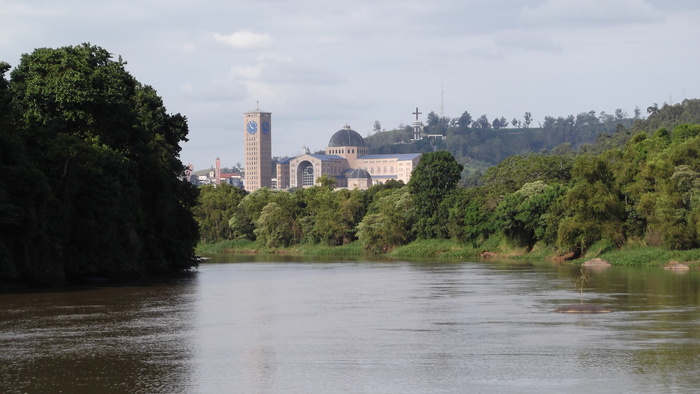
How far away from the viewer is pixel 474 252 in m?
97.6

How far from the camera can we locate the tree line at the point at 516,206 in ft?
251

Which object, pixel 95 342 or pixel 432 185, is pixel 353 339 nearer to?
pixel 95 342

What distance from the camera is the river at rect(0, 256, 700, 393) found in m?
25.0

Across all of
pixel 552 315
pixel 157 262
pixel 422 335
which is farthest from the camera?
pixel 157 262

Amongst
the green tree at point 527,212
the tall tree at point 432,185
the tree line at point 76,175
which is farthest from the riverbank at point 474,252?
the tree line at point 76,175

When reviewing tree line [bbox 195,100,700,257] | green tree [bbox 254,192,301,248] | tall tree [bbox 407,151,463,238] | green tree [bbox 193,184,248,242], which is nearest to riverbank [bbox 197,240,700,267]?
tree line [bbox 195,100,700,257]

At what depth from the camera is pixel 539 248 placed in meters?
90.5

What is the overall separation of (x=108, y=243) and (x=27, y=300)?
1025 cm

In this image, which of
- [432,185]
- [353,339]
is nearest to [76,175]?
[353,339]

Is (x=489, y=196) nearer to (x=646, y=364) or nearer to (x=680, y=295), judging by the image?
(x=680, y=295)

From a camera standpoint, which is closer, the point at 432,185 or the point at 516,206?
the point at 516,206

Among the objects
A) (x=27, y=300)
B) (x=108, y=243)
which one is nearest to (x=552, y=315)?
(x=27, y=300)

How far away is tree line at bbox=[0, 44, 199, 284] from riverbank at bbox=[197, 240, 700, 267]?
3533 centimetres

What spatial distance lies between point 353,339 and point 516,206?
60.8m
